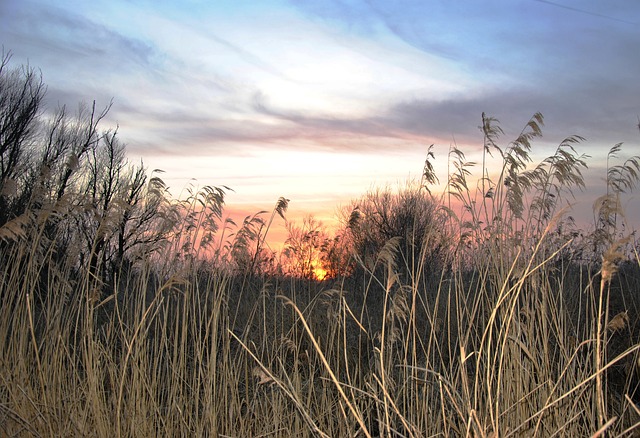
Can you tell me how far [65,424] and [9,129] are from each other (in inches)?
830

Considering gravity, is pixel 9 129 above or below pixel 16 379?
above

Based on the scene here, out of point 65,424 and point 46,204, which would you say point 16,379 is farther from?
point 46,204

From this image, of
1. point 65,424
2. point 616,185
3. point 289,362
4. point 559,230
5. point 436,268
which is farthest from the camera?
point 436,268

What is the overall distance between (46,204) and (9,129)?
1999cm

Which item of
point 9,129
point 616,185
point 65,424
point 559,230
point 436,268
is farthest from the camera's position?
point 9,129

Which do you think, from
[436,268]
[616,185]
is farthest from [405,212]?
[616,185]

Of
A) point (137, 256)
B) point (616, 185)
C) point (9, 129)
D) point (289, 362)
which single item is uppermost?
point (9, 129)

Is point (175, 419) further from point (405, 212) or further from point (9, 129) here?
point (9, 129)

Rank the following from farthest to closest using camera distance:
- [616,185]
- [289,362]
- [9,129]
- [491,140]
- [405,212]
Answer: [9,129] → [405,212] → [289,362] → [616,185] → [491,140]

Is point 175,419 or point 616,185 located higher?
point 616,185

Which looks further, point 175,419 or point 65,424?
point 175,419

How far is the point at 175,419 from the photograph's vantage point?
4145mm

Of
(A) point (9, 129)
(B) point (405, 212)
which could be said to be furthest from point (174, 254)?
(A) point (9, 129)

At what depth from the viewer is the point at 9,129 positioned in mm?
21641
